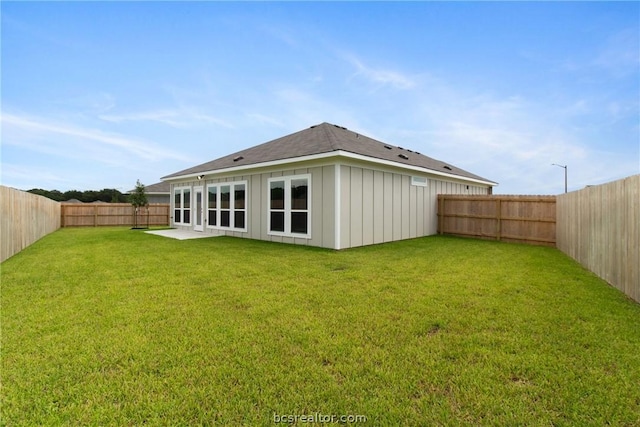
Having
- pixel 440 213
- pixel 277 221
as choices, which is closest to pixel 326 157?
pixel 277 221

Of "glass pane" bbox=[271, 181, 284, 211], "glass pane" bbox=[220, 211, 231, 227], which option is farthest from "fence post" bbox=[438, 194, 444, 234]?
"glass pane" bbox=[220, 211, 231, 227]

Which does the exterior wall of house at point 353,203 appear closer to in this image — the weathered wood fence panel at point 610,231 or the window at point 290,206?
the window at point 290,206

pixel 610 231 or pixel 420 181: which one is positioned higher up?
pixel 420 181

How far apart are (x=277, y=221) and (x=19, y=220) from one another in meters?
7.42

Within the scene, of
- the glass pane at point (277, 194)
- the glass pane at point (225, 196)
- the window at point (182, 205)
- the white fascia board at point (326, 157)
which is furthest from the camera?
the window at point (182, 205)

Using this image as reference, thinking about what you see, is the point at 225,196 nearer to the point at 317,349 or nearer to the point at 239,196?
the point at 239,196

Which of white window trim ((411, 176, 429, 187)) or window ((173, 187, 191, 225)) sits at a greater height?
white window trim ((411, 176, 429, 187))

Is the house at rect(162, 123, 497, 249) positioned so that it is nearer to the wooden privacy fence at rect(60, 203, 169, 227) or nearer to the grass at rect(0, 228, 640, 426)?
the grass at rect(0, 228, 640, 426)

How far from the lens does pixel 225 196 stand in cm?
1253

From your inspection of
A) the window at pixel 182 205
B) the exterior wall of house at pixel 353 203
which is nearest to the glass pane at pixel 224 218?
the exterior wall of house at pixel 353 203

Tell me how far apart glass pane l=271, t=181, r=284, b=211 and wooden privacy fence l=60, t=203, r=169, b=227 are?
45.0 ft

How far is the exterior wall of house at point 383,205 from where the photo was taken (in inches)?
352

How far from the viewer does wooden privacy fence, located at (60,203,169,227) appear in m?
18.8

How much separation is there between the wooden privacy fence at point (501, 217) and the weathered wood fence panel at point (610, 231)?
2802 mm
